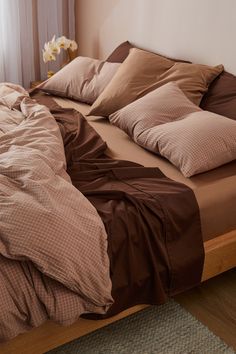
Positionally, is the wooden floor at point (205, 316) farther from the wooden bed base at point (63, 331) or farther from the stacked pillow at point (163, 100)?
the stacked pillow at point (163, 100)

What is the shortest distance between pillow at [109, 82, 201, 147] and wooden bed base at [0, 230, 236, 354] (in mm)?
524

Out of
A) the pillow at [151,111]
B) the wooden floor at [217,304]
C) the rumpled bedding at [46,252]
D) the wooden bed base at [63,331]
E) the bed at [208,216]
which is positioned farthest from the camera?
the pillow at [151,111]

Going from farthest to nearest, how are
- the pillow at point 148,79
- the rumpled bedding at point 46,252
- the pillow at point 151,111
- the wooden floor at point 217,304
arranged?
the pillow at point 148,79 < the pillow at point 151,111 < the wooden floor at point 217,304 < the rumpled bedding at point 46,252

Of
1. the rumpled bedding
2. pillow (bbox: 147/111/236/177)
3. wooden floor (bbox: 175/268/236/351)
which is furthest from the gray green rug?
pillow (bbox: 147/111/236/177)

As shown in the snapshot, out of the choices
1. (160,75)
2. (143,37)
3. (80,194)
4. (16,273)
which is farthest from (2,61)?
(16,273)

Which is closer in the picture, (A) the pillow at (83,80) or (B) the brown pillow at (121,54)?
(A) the pillow at (83,80)

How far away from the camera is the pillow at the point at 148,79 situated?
2.20m

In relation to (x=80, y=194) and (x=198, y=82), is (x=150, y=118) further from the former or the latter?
(x=80, y=194)

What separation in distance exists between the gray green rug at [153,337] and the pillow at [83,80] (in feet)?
4.52

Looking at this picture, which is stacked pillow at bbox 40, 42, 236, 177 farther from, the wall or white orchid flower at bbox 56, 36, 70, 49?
white orchid flower at bbox 56, 36, 70, 49

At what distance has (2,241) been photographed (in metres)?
1.16

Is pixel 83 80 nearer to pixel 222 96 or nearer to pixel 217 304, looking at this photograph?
pixel 222 96

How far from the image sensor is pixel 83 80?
2.64m

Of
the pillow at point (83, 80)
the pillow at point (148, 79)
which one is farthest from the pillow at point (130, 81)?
the pillow at point (83, 80)
